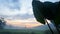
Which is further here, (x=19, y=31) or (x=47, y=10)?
(x=19, y=31)

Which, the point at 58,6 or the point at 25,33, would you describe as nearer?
the point at 58,6

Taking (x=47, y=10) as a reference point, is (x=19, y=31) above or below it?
below

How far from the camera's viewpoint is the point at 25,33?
983cm

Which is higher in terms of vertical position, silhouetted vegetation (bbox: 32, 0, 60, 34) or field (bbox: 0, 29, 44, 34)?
silhouetted vegetation (bbox: 32, 0, 60, 34)

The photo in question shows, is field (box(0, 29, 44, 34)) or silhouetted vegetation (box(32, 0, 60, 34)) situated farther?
field (box(0, 29, 44, 34))

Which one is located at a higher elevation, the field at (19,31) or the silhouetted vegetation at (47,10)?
the silhouetted vegetation at (47,10)

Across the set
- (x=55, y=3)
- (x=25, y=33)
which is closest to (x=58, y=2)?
(x=55, y=3)

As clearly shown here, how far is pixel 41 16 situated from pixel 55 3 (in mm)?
395

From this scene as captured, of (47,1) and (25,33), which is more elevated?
(47,1)

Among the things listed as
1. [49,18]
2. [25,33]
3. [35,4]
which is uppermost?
[35,4]

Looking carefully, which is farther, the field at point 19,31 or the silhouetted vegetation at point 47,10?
the field at point 19,31

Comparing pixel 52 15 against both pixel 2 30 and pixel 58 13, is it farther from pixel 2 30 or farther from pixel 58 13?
pixel 2 30

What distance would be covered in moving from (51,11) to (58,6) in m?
0.17

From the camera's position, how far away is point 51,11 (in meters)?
4.61
